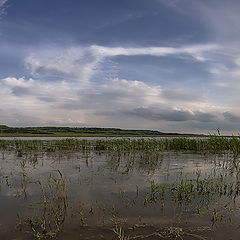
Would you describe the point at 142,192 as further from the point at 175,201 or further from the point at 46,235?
the point at 46,235

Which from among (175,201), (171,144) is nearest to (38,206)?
(175,201)

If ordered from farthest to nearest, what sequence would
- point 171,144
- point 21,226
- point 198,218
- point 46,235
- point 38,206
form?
point 171,144
point 38,206
point 198,218
point 21,226
point 46,235

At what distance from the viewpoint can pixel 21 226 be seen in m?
4.45

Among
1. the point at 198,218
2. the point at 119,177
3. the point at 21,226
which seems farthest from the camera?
the point at 119,177

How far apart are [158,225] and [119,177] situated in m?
4.36

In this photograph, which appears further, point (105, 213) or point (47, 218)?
point (105, 213)

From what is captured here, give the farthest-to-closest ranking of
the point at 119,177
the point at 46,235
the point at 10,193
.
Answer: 1. the point at 119,177
2. the point at 10,193
3. the point at 46,235

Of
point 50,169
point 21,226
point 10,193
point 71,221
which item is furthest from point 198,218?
point 50,169

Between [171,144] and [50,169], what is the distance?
13287 mm

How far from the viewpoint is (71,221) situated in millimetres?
4660

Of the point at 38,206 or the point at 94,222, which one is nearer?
the point at 94,222

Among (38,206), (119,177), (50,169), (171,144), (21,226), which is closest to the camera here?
(21,226)

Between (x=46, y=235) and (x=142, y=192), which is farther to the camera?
(x=142, y=192)

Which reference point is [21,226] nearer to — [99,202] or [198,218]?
[99,202]
